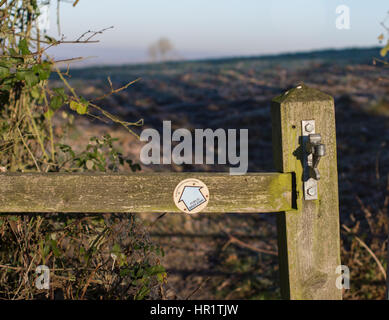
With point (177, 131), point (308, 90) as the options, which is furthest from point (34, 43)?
point (177, 131)

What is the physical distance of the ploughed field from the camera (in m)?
4.66

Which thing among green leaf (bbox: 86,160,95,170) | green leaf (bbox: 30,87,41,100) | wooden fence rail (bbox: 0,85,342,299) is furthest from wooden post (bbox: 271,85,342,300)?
green leaf (bbox: 30,87,41,100)

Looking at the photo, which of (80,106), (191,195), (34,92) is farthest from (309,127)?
(34,92)

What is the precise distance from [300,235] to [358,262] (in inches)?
103

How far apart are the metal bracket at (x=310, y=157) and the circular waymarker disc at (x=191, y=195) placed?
51cm

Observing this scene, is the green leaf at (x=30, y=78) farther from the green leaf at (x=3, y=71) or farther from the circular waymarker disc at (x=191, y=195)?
the circular waymarker disc at (x=191, y=195)

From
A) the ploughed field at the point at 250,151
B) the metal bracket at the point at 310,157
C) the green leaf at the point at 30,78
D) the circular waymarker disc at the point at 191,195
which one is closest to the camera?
the metal bracket at the point at 310,157

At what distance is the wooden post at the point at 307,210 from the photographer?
2.11 meters

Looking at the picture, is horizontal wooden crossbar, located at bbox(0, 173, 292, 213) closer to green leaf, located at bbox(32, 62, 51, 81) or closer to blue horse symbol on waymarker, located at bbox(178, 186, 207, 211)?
blue horse symbol on waymarker, located at bbox(178, 186, 207, 211)

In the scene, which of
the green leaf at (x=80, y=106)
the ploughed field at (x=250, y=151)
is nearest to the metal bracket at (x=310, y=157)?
the ploughed field at (x=250, y=151)

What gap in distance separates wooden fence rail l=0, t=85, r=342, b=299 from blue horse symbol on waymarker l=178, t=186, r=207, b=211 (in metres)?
0.05

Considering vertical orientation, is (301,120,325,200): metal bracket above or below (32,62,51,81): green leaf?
below

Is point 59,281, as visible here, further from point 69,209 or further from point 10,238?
point 69,209

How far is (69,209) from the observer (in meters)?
2.22
